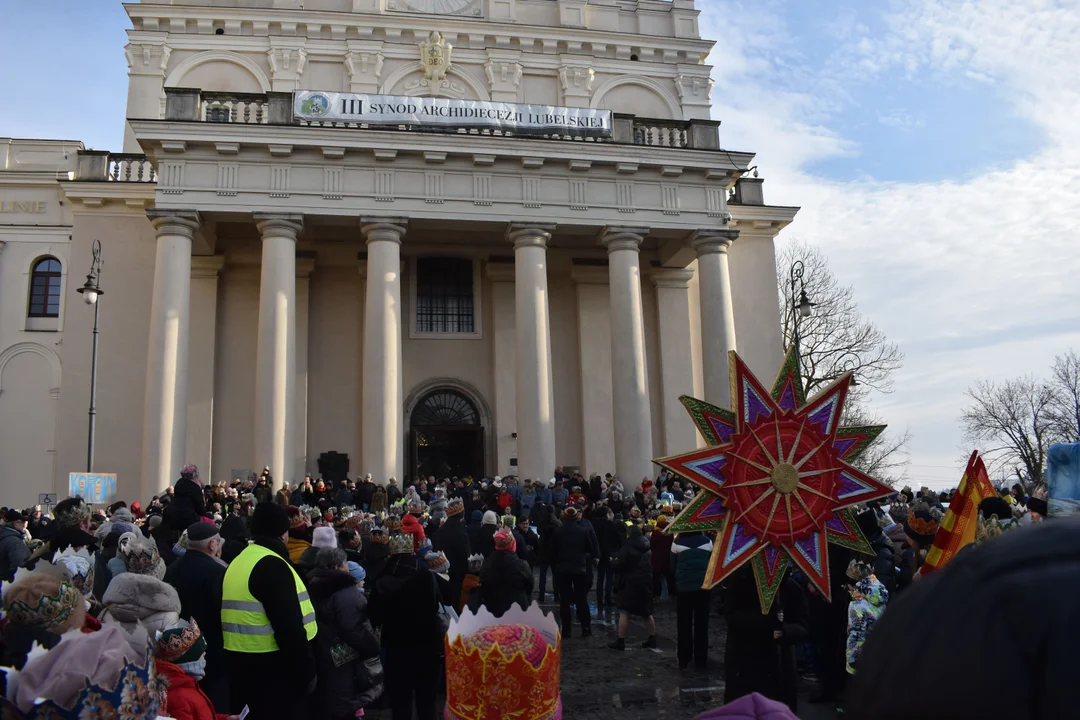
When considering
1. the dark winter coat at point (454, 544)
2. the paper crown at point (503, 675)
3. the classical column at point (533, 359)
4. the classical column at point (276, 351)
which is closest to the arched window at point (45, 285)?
the classical column at point (276, 351)

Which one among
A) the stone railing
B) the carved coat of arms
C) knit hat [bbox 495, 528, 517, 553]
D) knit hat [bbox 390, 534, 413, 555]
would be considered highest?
the carved coat of arms

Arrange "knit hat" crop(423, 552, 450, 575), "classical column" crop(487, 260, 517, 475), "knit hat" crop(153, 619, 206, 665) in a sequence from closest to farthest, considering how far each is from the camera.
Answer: "knit hat" crop(153, 619, 206, 665) < "knit hat" crop(423, 552, 450, 575) < "classical column" crop(487, 260, 517, 475)

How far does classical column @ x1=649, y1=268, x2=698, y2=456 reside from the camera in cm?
2773

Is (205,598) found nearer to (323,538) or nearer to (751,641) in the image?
(323,538)

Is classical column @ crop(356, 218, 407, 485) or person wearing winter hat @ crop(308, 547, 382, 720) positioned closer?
person wearing winter hat @ crop(308, 547, 382, 720)

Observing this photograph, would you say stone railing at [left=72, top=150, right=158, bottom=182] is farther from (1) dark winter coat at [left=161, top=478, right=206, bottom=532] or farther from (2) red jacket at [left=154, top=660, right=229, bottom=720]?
(2) red jacket at [left=154, top=660, right=229, bottom=720]

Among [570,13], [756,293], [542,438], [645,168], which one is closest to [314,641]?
[542,438]

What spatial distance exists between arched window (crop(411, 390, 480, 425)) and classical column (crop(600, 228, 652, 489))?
5770 millimetres

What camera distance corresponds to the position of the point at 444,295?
28.7 metres

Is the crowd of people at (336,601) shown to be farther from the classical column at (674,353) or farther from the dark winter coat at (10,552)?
the classical column at (674,353)

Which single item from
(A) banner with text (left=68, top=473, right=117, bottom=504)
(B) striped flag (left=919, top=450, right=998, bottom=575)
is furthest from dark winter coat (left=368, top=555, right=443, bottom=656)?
(A) banner with text (left=68, top=473, right=117, bottom=504)

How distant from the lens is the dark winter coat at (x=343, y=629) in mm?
6160

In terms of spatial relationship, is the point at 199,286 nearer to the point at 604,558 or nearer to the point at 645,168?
the point at 645,168

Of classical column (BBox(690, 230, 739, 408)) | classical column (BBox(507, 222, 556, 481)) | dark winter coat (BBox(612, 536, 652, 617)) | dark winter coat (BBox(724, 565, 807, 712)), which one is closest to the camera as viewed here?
dark winter coat (BBox(724, 565, 807, 712))
